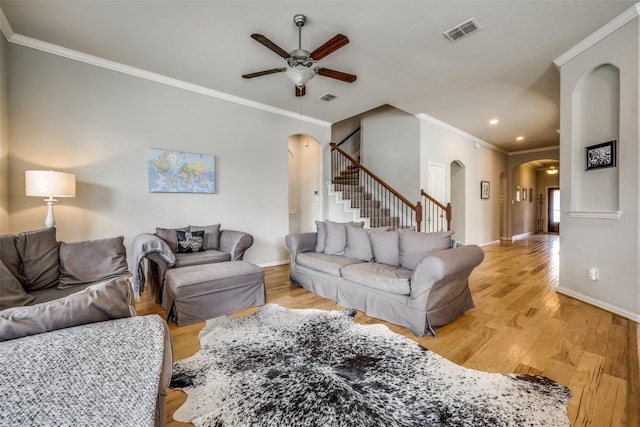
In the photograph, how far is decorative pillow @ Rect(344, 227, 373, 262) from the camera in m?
3.38

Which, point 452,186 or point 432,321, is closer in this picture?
point 432,321

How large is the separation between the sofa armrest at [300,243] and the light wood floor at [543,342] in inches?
20.5

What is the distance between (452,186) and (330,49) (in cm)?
601

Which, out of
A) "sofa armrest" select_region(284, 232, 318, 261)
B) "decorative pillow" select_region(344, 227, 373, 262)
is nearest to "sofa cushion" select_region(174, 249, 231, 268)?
"sofa armrest" select_region(284, 232, 318, 261)

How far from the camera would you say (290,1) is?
8.48 feet

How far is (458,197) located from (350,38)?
5.62 m

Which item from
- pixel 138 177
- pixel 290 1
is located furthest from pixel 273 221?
pixel 290 1

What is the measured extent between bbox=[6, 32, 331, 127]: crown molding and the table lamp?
160 centimetres

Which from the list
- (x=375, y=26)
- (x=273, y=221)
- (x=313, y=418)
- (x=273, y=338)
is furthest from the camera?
(x=273, y=221)

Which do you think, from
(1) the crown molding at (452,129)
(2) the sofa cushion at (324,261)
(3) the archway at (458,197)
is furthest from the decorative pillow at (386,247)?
(3) the archway at (458,197)

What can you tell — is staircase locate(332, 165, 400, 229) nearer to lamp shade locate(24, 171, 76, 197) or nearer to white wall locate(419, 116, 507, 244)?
white wall locate(419, 116, 507, 244)

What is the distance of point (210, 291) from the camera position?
8.93 ft

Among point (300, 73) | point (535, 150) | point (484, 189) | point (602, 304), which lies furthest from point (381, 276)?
point (535, 150)

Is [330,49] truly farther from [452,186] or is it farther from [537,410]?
[452,186]
